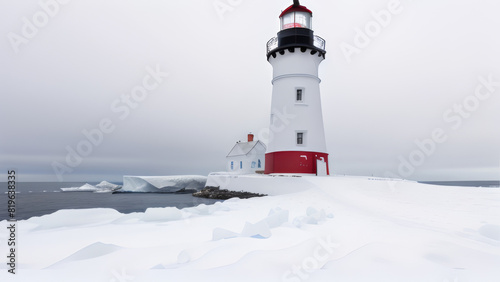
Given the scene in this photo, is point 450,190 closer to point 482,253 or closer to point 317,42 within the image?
point 482,253

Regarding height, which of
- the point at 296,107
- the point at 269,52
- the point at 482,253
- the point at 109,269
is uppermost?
the point at 269,52

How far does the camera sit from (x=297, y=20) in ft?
56.1

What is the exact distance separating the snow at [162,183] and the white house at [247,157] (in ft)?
Result: 24.2

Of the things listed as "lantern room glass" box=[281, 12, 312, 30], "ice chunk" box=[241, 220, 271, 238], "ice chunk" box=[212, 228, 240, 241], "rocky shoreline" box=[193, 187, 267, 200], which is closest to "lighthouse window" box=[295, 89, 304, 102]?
"lantern room glass" box=[281, 12, 312, 30]

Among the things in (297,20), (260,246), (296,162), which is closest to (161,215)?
(260,246)

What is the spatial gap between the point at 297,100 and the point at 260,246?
1435 centimetres

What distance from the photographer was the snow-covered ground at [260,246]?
2701 millimetres

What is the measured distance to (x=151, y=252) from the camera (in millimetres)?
3395

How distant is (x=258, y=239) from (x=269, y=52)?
15959 mm

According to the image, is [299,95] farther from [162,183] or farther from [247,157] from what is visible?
[162,183]

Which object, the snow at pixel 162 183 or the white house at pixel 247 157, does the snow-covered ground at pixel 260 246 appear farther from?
the snow at pixel 162 183

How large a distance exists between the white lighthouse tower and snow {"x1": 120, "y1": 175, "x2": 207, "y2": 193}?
16.9 m

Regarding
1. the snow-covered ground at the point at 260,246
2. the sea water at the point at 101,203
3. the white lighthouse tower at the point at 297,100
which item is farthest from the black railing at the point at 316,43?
the snow-covered ground at the point at 260,246

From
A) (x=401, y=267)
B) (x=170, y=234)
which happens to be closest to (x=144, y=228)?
(x=170, y=234)
